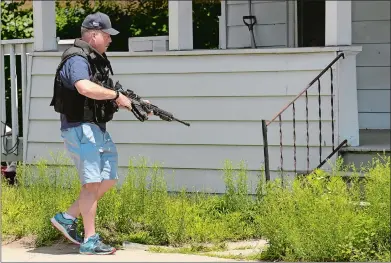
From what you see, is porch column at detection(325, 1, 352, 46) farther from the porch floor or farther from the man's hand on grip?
the man's hand on grip

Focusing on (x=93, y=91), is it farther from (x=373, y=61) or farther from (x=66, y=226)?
(x=373, y=61)

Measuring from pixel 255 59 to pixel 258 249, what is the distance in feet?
8.27

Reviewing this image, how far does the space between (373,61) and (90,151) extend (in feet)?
17.2

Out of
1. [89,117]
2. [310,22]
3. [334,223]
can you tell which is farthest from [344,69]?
[310,22]

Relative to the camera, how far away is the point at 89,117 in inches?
259

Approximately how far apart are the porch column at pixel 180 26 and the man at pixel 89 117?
106 inches

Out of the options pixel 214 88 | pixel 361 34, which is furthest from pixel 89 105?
pixel 361 34

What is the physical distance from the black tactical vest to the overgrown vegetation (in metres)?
1.14

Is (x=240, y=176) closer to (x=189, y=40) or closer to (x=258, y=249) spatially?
(x=258, y=249)

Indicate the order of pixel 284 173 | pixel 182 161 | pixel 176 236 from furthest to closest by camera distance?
pixel 182 161
pixel 284 173
pixel 176 236

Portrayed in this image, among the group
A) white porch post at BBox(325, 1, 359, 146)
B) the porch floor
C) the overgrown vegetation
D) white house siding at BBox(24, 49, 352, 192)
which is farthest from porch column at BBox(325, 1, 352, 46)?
the overgrown vegetation

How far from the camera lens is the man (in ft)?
21.4

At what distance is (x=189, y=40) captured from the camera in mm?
9422

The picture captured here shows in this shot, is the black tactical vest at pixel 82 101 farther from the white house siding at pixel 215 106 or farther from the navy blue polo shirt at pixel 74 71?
the white house siding at pixel 215 106
